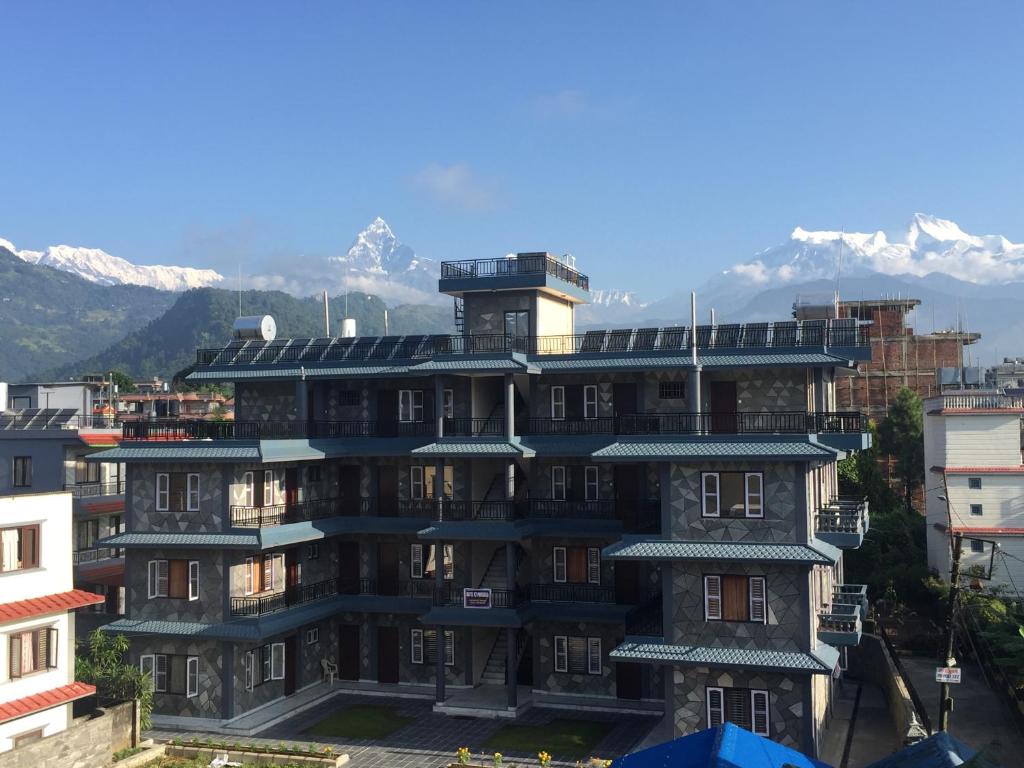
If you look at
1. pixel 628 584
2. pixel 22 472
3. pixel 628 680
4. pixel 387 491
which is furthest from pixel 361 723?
pixel 22 472

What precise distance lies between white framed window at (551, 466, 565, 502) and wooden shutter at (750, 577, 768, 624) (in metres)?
11.1

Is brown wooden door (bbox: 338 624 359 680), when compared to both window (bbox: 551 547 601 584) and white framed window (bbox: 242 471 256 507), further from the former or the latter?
window (bbox: 551 547 601 584)

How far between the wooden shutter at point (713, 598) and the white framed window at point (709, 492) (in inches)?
84.5

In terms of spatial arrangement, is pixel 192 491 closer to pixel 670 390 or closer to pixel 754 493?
pixel 670 390

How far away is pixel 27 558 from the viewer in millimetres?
31766

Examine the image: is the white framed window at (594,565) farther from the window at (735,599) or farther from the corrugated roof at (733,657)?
the window at (735,599)

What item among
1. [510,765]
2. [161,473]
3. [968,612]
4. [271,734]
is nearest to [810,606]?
[510,765]

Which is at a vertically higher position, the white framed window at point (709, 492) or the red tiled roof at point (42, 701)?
the white framed window at point (709, 492)

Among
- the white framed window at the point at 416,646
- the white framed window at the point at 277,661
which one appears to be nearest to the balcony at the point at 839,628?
the white framed window at the point at 416,646

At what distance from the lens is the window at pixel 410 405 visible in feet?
142

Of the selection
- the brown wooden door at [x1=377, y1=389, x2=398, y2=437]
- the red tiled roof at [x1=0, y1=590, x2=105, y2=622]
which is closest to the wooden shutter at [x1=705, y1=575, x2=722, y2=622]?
the brown wooden door at [x1=377, y1=389, x2=398, y2=437]

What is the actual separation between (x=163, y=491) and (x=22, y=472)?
1238cm

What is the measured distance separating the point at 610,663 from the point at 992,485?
22.3 meters

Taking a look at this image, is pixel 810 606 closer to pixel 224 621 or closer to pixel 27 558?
pixel 224 621
